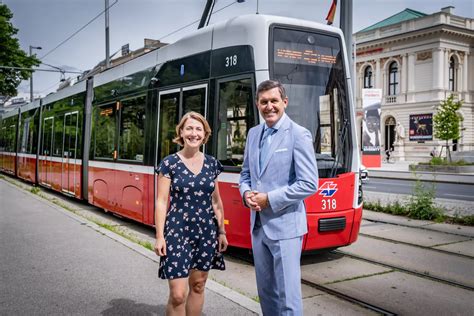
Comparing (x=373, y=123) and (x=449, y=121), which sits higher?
(x=449, y=121)

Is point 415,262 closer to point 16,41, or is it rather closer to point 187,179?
point 187,179

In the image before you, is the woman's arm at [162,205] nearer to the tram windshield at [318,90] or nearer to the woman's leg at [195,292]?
the woman's leg at [195,292]

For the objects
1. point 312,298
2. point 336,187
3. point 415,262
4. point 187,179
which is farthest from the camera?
point 415,262

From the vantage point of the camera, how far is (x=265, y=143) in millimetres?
3312

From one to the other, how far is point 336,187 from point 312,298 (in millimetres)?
1589

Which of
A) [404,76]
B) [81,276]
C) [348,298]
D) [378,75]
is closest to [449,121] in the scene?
[404,76]

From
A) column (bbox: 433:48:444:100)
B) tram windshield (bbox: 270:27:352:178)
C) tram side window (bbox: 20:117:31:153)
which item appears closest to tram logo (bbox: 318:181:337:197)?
tram windshield (bbox: 270:27:352:178)

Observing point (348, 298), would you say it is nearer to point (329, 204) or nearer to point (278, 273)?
point (329, 204)

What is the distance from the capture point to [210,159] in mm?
3764

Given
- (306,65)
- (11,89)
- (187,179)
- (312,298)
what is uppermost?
(11,89)

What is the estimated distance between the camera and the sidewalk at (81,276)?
4594 mm

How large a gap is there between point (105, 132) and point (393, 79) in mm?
49230

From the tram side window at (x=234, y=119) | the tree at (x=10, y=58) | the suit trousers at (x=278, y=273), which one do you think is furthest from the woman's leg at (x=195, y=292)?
the tree at (x=10, y=58)

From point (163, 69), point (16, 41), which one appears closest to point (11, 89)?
point (16, 41)
